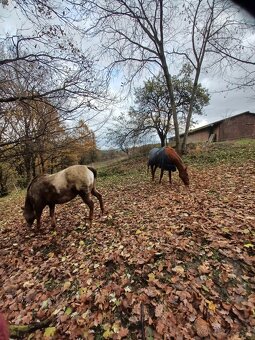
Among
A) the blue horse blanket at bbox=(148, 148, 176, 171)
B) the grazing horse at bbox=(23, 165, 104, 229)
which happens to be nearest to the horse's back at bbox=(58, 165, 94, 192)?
the grazing horse at bbox=(23, 165, 104, 229)

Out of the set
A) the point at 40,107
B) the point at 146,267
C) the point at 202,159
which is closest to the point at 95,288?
the point at 146,267

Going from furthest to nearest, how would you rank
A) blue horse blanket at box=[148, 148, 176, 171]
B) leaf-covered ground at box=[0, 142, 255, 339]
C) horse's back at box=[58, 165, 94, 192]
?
blue horse blanket at box=[148, 148, 176, 171], horse's back at box=[58, 165, 94, 192], leaf-covered ground at box=[0, 142, 255, 339]

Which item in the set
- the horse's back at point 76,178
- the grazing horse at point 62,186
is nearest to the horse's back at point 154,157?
the grazing horse at point 62,186

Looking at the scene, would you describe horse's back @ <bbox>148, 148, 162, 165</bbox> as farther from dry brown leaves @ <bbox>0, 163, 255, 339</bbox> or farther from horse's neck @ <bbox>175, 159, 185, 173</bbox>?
dry brown leaves @ <bbox>0, 163, 255, 339</bbox>

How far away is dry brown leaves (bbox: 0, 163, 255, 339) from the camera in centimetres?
305

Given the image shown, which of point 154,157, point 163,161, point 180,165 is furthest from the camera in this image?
point 154,157

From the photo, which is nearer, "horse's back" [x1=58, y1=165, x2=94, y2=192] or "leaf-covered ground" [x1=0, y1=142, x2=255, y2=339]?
"leaf-covered ground" [x1=0, y1=142, x2=255, y2=339]

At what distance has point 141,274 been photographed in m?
3.93

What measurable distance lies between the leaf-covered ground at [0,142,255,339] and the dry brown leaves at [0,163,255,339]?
0.01 m

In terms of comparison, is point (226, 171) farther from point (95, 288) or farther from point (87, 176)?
point (95, 288)

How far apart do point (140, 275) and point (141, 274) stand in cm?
3

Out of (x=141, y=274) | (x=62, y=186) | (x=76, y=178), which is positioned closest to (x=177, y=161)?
(x=76, y=178)

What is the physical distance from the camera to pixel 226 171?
11.7 metres

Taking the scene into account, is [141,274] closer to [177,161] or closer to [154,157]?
[177,161]
